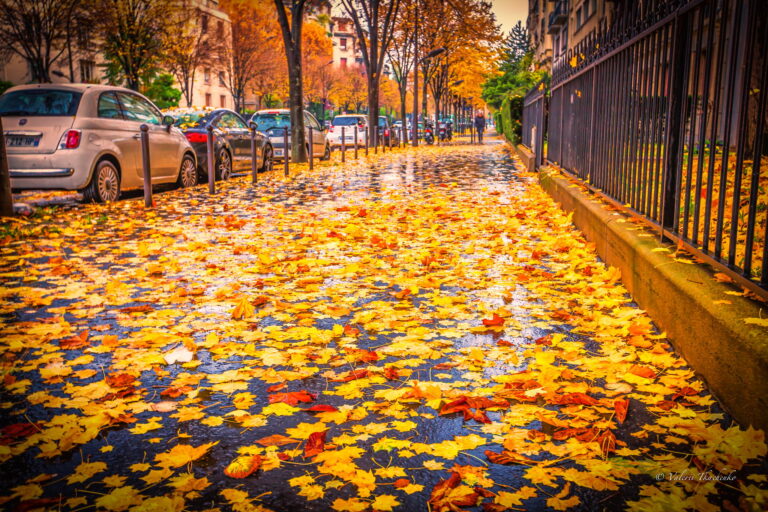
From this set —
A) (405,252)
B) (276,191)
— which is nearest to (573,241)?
(405,252)

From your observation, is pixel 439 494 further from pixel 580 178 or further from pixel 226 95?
pixel 226 95

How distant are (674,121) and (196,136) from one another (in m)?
11.9

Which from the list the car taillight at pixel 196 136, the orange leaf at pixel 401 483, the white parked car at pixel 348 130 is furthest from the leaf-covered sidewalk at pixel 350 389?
the white parked car at pixel 348 130

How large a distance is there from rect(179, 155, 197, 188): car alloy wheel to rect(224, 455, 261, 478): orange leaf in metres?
11.8

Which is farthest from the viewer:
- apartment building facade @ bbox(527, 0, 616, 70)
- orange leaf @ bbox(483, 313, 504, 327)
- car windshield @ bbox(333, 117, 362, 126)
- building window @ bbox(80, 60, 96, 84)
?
building window @ bbox(80, 60, 96, 84)

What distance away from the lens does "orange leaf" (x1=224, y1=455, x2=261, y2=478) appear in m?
2.49

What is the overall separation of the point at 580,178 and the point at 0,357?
283 inches

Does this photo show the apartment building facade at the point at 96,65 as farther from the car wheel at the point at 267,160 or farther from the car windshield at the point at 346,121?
the car wheel at the point at 267,160

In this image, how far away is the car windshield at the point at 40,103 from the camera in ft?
34.4

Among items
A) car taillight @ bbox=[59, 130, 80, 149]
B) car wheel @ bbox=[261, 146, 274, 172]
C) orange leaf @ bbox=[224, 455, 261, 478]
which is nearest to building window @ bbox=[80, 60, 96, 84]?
car wheel @ bbox=[261, 146, 274, 172]

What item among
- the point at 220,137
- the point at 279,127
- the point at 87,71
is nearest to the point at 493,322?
the point at 220,137

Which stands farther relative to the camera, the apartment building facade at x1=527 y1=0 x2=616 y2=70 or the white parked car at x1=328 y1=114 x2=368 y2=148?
the white parked car at x1=328 y1=114 x2=368 y2=148

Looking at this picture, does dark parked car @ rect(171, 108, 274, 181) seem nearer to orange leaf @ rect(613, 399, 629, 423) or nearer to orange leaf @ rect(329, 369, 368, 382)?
orange leaf @ rect(329, 369, 368, 382)

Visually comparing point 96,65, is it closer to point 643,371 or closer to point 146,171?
point 146,171
